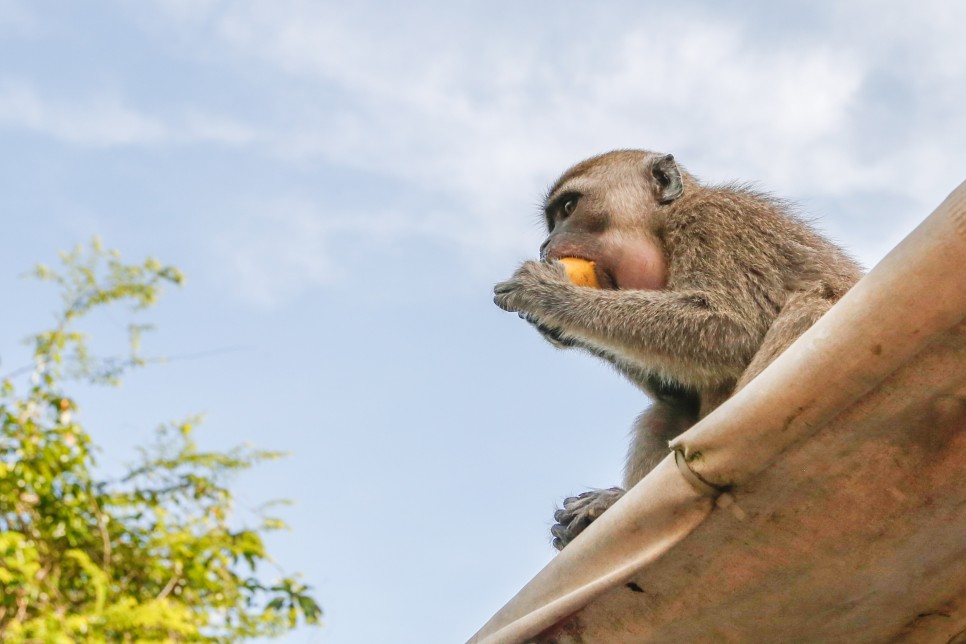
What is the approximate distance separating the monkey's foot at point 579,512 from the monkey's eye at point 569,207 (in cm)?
175

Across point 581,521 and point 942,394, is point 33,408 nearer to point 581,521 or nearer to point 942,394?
point 581,521

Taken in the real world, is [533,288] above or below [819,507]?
above

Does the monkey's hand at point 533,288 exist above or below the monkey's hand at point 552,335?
above

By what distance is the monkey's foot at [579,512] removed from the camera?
378cm

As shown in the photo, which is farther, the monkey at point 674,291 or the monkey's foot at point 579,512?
the monkey at point 674,291

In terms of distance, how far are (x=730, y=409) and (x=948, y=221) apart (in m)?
0.55

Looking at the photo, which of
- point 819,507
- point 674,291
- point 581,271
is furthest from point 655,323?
point 819,507

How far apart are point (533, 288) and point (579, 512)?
1.17 meters

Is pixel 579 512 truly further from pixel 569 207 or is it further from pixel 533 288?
pixel 569 207

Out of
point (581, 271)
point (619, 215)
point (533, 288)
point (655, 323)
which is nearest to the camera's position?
point (655, 323)

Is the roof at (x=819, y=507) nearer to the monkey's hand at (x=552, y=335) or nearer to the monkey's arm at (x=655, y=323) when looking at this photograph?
the monkey's arm at (x=655, y=323)

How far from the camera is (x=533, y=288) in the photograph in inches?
184

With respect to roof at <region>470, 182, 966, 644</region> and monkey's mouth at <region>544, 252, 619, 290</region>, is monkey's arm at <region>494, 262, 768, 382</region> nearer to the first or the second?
monkey's mouth at <region>544, 252, 619, 290</region>

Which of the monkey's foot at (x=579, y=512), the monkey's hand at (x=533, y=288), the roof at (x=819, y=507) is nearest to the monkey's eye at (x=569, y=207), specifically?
the monkey's hand at (x=533, y=288)
